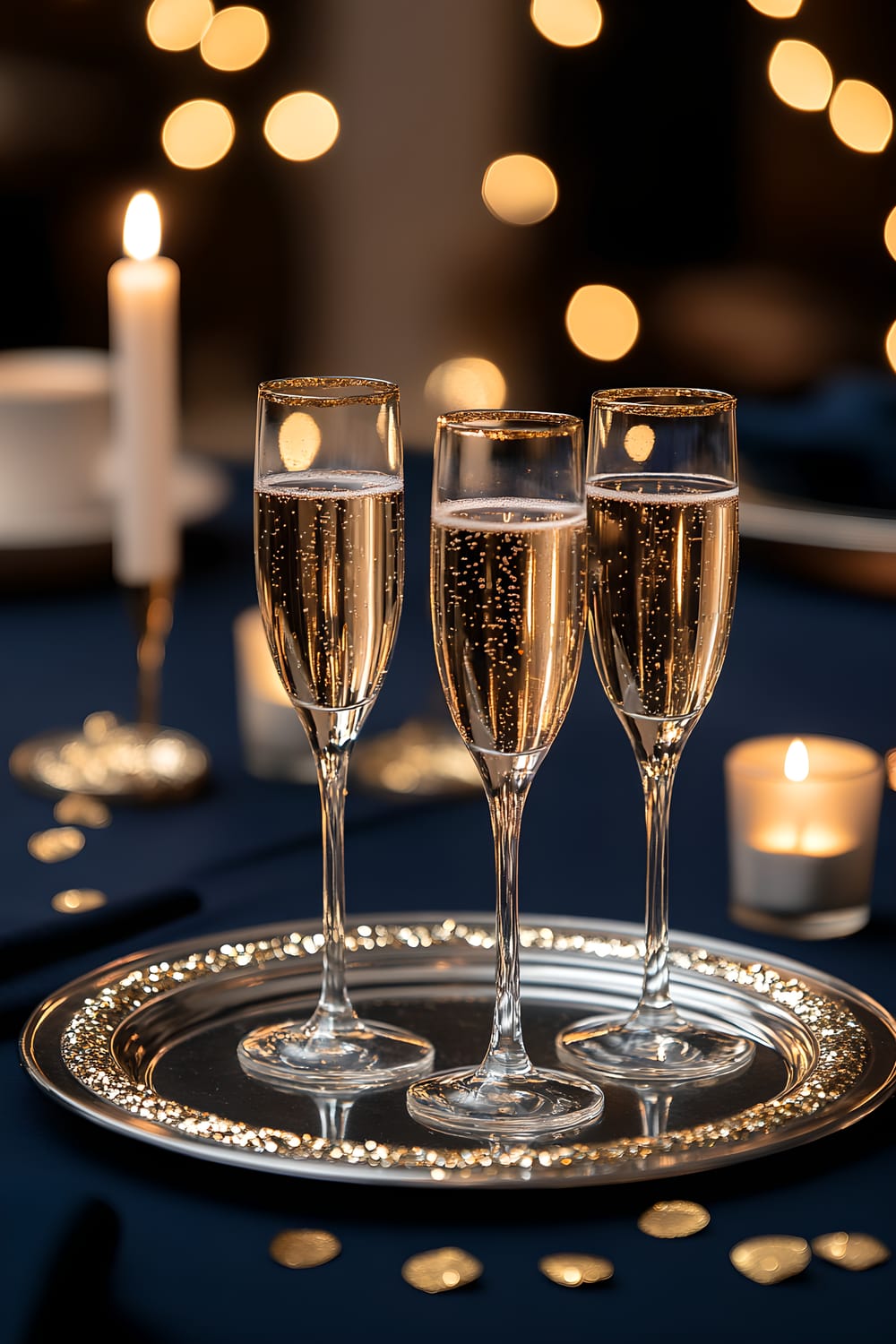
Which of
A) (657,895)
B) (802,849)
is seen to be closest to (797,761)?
(802,849)

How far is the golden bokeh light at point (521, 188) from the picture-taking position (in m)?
3.85

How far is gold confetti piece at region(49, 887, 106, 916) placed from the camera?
3.55 ft

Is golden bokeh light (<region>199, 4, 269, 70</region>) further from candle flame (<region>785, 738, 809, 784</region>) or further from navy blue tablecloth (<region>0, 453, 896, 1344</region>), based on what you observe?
candle flame (<region>785, 738, 809, 784</region>)

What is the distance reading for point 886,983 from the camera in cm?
97

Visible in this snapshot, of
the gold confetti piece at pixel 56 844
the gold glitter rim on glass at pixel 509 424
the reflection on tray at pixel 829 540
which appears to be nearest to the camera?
the gold glitter rim on glass at pixel 509 424

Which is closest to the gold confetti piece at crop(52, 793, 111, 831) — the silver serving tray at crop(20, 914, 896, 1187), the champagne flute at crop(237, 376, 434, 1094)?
the silver serving tray at crop(20, 914, 896, 1187)

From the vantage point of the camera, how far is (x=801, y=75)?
3541 mm

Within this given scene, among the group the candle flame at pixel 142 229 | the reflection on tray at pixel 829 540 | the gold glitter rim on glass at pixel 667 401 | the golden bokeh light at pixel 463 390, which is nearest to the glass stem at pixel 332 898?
the gold glitter rim on glass at pixel 667 401

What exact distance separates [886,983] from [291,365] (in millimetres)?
3263

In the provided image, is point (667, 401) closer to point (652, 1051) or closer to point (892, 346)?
point (652, 1051)

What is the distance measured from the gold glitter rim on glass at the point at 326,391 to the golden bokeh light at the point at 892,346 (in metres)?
2.80

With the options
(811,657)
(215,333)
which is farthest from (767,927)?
(215,333)

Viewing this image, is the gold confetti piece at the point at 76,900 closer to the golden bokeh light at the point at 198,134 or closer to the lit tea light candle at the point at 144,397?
the lit tea light candle at the point at 144,397

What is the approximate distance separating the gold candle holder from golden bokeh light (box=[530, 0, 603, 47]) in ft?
8.62
